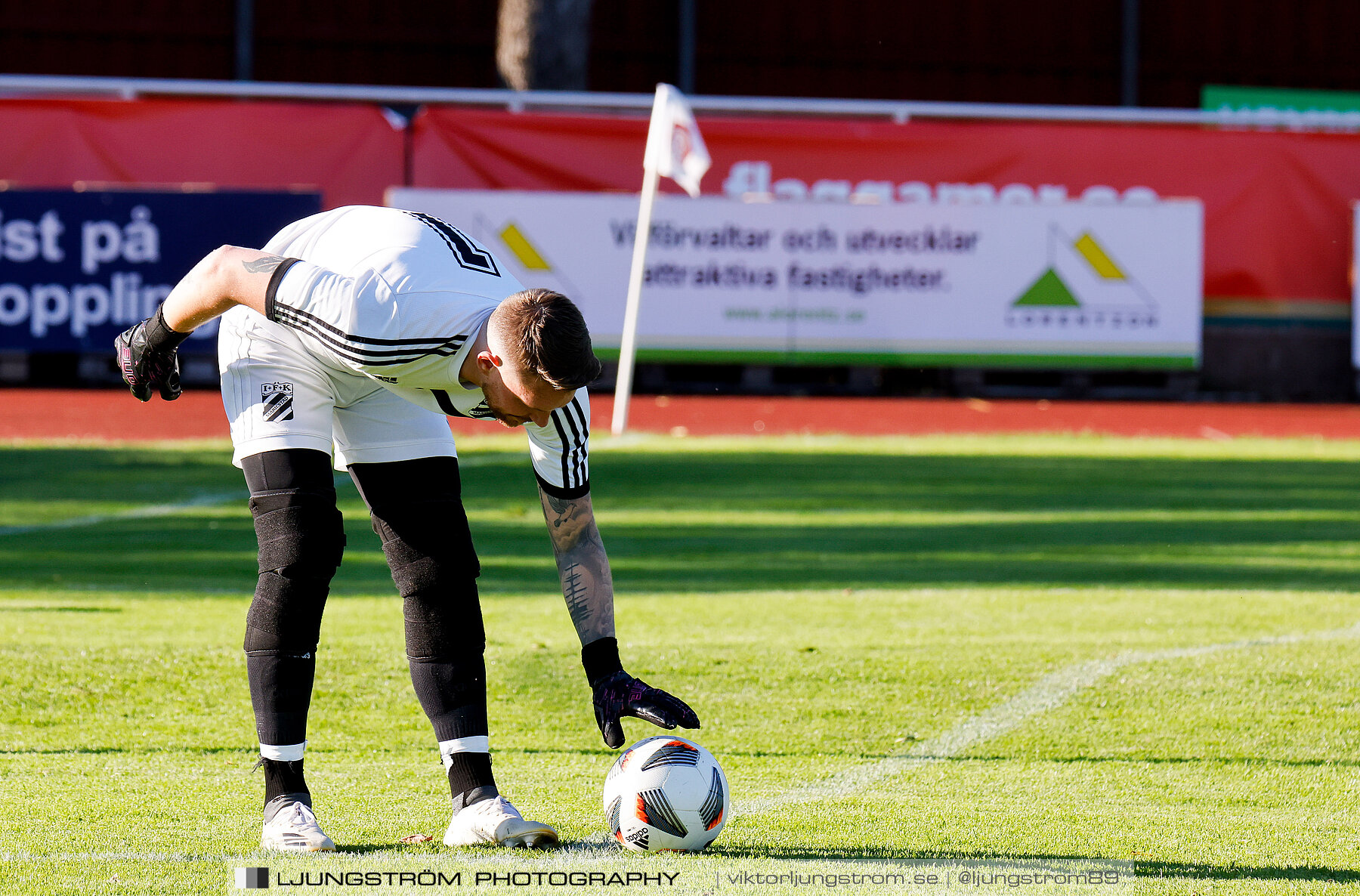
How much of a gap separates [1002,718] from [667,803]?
2.02m

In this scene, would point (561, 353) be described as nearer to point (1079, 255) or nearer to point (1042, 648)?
point (1042, 648)

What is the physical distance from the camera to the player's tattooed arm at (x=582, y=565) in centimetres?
436

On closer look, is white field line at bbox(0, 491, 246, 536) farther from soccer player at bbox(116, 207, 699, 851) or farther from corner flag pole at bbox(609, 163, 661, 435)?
soccer player at bbox(116, 207, 699, 851)

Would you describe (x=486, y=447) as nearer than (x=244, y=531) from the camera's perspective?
No

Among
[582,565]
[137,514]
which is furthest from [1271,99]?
[582,565]

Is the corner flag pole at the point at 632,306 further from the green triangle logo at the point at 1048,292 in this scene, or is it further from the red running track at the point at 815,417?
the green triangle logo at the point at 1048,292

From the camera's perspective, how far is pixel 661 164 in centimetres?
1520

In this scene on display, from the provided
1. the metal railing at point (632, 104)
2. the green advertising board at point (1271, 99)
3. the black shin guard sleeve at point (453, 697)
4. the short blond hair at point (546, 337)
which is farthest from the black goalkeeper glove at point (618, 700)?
the green advertising board at point (1271, 99)

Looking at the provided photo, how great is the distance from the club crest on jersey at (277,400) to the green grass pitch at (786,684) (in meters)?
1.02

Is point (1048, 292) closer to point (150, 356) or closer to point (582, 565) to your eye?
point (582, 565)

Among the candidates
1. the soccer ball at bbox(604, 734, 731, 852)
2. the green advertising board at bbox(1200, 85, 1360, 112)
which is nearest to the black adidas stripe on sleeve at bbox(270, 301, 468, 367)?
the soccer ball at bbox(604, 734, 731, 852)

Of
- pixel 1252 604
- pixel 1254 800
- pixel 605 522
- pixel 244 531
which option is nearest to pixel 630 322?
pixel 605 522

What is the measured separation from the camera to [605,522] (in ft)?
35.1

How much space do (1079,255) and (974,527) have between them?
798 cm
